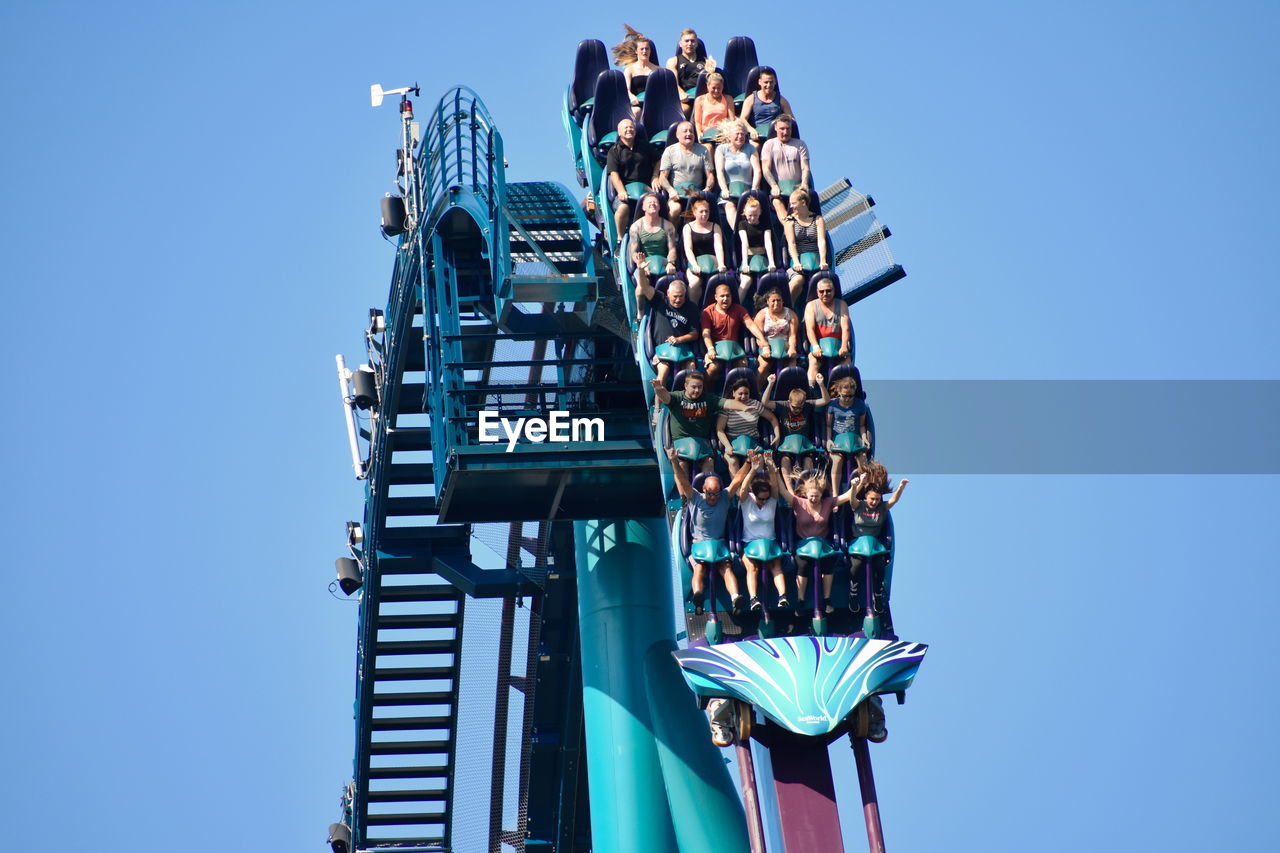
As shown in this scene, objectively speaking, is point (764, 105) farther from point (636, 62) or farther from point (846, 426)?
point (846, 426)

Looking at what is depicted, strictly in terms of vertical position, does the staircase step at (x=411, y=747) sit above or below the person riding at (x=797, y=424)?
above

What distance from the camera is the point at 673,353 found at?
2788cm

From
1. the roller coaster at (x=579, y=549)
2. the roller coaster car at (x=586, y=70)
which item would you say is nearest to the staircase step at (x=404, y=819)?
the roller coaster at (x=579, y=549)

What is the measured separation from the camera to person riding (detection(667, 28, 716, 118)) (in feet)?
104

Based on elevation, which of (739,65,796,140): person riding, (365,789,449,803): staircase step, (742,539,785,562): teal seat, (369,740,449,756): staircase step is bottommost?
(742,539,785,562): teal seat

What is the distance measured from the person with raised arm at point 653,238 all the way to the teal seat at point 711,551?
3546 mm

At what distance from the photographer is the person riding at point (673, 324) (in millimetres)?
27875

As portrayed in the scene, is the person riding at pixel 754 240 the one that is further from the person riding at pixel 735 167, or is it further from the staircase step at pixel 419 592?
the staircase step at pixel 419 592

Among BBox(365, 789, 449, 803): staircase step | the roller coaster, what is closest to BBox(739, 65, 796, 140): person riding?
the roller coaster

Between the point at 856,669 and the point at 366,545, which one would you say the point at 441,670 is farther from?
the point at 856,669

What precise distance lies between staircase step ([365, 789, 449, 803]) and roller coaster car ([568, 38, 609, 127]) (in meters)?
11.4

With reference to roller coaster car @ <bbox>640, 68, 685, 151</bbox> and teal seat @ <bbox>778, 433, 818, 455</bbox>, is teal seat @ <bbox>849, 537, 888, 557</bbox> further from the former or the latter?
roller coaster car @ <bbox>640, 68, 685, 151</bbox>

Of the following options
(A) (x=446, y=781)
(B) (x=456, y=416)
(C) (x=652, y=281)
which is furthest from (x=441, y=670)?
(C) (x=652, y=281)

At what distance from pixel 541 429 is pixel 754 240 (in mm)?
3803
